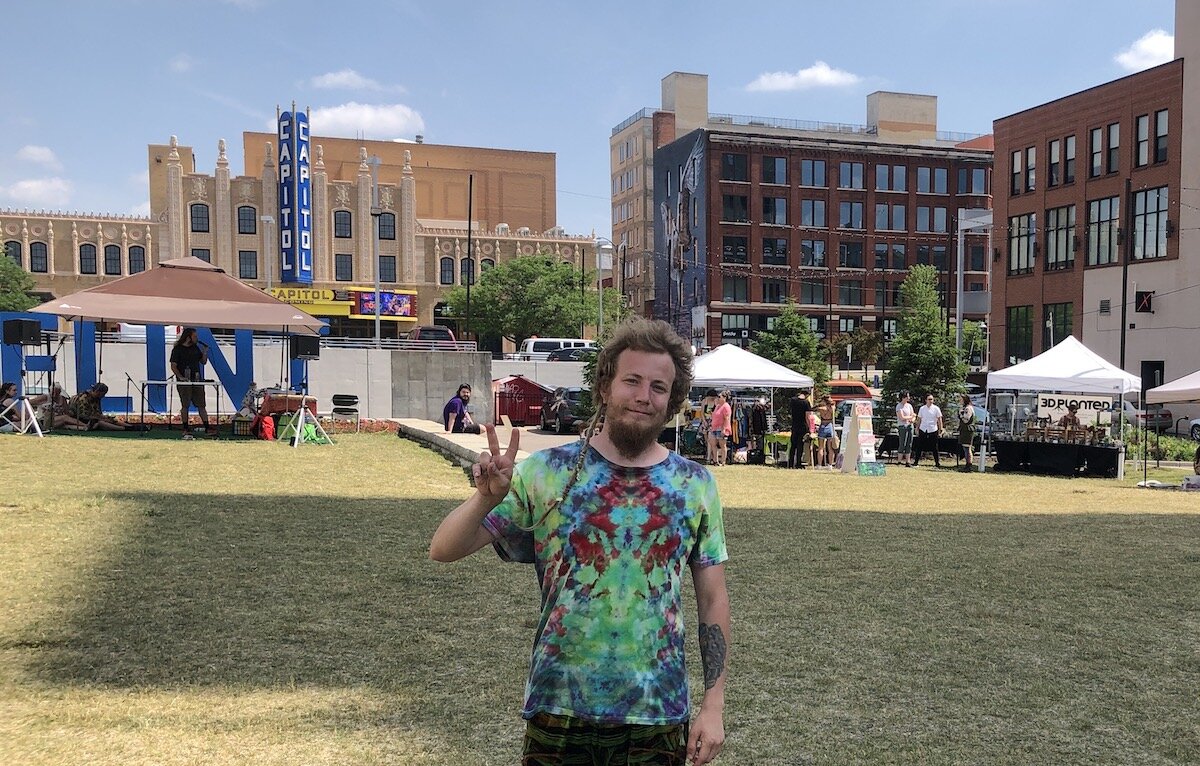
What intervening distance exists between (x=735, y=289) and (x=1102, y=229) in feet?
98.7

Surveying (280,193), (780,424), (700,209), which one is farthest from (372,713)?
(700,209)

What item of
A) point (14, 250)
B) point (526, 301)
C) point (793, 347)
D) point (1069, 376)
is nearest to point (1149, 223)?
point (793, 347)

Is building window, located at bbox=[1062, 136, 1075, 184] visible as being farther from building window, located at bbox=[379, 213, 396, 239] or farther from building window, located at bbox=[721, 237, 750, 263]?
building window, located at bbox=[379, 213, 396, 239]

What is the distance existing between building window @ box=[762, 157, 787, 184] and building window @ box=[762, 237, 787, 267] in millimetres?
4382

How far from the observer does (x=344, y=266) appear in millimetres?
70312

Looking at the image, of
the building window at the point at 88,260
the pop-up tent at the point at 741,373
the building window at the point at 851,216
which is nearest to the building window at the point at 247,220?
the building window at the point at 88,260

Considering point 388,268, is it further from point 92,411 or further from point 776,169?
point 92,411

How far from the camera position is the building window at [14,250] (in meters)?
65.6

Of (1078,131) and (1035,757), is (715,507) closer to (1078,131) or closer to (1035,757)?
(1035,757)

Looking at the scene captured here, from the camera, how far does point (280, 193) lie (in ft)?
218

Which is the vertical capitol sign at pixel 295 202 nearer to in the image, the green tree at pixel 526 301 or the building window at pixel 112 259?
the green tree at pixel 526 301

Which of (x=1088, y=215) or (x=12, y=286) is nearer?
(x=1088, y=215)

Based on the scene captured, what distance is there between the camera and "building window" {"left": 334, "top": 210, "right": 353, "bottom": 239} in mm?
70188

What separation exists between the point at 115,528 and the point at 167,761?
558cm
